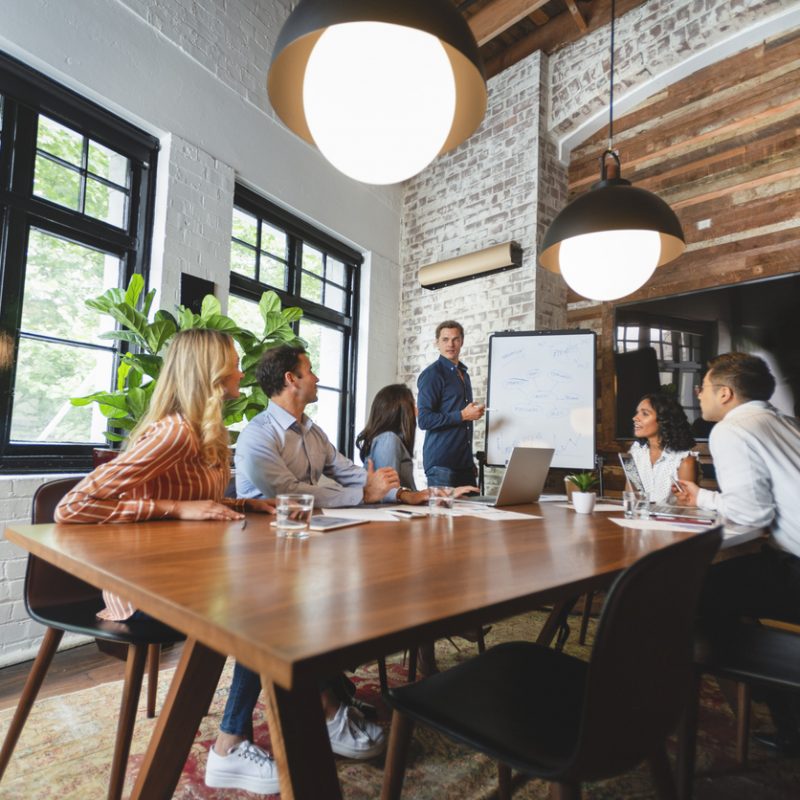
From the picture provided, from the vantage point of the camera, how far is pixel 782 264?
3.50 metres

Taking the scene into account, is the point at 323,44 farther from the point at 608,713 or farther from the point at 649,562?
the point at 608,713

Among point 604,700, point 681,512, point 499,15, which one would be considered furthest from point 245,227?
point 604,700

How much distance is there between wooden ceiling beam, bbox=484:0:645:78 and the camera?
418 cm

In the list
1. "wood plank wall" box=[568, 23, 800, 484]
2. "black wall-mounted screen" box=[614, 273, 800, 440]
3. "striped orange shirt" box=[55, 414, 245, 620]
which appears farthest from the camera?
"wood plank wall" box=[568, 23, 800, 484]

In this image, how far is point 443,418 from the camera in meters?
3.73


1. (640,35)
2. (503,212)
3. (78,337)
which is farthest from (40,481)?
(640,35)

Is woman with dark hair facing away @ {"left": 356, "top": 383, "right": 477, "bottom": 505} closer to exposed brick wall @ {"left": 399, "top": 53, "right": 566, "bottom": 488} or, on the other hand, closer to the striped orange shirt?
the striped orange shirt

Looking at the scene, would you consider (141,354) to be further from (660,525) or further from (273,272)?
(660,525)

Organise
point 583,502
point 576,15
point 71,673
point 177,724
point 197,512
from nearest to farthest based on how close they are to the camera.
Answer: point 177,724
point 197,512
point 583,502
point 71,673
point 576,15

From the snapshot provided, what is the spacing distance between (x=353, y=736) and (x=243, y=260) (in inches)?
130

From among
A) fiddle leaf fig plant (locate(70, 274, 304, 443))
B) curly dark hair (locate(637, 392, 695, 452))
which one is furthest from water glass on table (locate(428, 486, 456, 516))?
curly dark hair (locate(637, 392, 695, 452))

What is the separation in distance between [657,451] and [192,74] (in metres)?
3.63

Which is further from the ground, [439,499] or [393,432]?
[393,432]

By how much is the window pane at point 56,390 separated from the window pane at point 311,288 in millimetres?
1827
